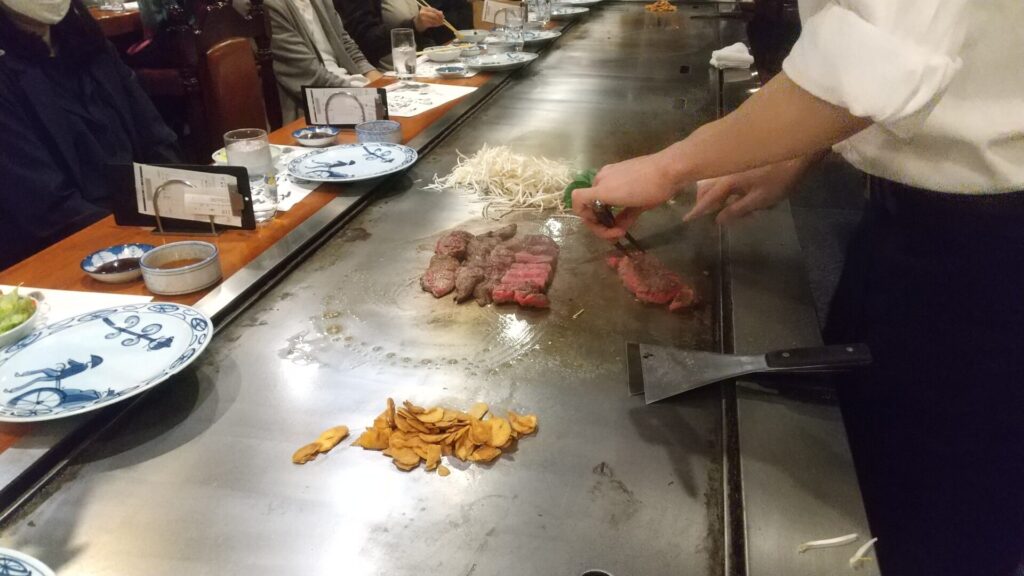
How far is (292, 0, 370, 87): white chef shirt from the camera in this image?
4059mm

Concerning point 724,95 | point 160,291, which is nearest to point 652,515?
point 160,291

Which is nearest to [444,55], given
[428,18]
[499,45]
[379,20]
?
[499,45]

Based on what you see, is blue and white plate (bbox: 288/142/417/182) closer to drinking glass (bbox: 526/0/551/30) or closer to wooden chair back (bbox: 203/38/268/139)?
wooden chair back (bbox: 203/38/268/139)

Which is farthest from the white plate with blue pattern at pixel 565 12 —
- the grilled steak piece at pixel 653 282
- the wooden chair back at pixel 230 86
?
the grilled steak piece at pixel 653 282

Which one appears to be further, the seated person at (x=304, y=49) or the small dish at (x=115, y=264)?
the seated person at (x=304, y=49)

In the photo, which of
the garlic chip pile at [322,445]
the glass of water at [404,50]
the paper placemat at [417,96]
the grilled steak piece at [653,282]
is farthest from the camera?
the glass of water at [404,50]

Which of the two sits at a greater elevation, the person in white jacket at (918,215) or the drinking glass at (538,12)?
the drinking glass at (538,12)

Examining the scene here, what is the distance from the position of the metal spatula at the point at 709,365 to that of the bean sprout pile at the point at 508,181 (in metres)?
0.88

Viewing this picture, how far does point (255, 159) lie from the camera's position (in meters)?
2.11

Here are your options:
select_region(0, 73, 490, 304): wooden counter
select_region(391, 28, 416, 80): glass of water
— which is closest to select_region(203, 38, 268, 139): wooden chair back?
select_region(391, 28, 416, 80): glass of water

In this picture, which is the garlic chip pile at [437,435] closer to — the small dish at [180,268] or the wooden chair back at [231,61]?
the small dish at [180,268]

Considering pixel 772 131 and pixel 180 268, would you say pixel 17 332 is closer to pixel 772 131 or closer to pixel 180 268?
pixel 180 268

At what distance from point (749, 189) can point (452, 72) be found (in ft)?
7.18

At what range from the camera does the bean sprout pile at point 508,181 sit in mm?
2115
